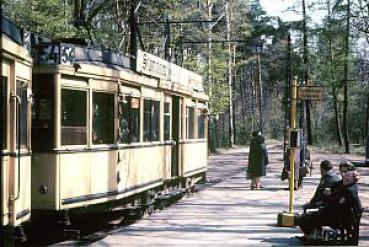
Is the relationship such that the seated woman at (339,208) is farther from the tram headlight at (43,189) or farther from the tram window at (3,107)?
the tram window at (3,107)

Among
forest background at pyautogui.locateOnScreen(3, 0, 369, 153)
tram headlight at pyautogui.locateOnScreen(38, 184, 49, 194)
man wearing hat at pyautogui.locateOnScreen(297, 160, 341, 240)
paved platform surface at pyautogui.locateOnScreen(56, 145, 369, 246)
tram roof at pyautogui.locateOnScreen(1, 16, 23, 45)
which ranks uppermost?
forest background at pyautogui.locateOnScreen(3, 0, 369, 153)

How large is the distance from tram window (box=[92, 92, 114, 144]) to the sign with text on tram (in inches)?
78.5

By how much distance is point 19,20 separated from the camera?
30.1m

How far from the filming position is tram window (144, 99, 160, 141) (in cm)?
1405

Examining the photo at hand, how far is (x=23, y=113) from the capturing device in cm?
905

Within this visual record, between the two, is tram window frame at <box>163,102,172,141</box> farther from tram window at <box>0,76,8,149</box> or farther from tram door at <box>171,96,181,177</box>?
tram window at <box>0,76,8,149</box>

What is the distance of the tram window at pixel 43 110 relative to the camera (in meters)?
10.2

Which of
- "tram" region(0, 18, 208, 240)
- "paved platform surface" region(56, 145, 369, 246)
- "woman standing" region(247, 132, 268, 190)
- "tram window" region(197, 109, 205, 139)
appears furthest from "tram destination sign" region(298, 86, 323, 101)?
"woman standing" region(247, 132, 268, 190)

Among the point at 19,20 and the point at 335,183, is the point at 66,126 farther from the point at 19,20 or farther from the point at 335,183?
the point at 19,20

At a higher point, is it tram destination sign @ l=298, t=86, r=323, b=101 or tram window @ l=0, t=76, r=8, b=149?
tram destination sign @ l=298, t=86, r=323, b=101

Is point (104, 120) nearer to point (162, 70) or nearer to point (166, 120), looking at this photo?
point (162, 70)

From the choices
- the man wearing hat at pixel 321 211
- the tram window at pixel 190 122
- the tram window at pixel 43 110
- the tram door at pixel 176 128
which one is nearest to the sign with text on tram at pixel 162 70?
the tram door at pixel 176 128

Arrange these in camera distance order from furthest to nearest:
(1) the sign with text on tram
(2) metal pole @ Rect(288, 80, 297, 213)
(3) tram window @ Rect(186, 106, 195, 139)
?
(3) tram window @ Rect(186, 106, 195, 139) → (1) the sign with text on tram → (2) metal pole @ Rect(288, 80, 297, 213)

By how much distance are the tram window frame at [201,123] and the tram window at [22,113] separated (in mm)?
11311
